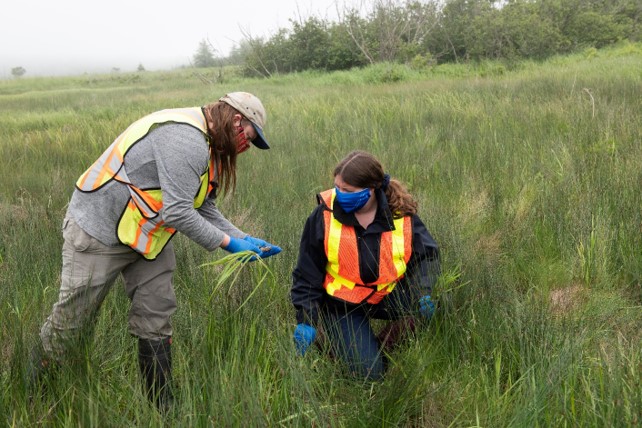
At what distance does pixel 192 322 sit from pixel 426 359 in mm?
1039

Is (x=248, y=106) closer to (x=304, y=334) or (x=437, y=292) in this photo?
(x=304, y=334)

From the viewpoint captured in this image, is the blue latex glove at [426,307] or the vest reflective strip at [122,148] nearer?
the vest reflective strip at [122,148]

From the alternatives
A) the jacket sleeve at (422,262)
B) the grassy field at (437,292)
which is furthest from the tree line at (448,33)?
the jacket sleeve at (422,262)

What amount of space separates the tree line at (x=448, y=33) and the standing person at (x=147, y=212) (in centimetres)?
Answer: 1753

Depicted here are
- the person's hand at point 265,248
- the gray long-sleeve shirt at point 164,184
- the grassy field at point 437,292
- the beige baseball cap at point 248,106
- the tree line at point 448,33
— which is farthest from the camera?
the tree line at point 448,33

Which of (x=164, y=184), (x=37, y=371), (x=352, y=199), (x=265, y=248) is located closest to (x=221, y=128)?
(x=164, y=184)

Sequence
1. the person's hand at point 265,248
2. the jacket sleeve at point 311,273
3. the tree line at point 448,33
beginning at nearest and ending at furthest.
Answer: the person's hand at point 265,248, the jacket sleeve at point 311,273, the tree line at point 448,33

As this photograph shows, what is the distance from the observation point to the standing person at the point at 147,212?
238cm

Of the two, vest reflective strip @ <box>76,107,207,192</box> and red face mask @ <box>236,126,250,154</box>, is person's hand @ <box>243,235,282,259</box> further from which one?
vest reflective strip @ <box>76,107,207,192</box>

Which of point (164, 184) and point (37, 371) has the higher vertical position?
point (164, 184)

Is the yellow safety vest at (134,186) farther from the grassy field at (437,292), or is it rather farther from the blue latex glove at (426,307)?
the blue latex glove at (426,307)

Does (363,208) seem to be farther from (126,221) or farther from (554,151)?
(554,151)

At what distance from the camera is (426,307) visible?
2668 mm

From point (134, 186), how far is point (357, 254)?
1089 millimetres
